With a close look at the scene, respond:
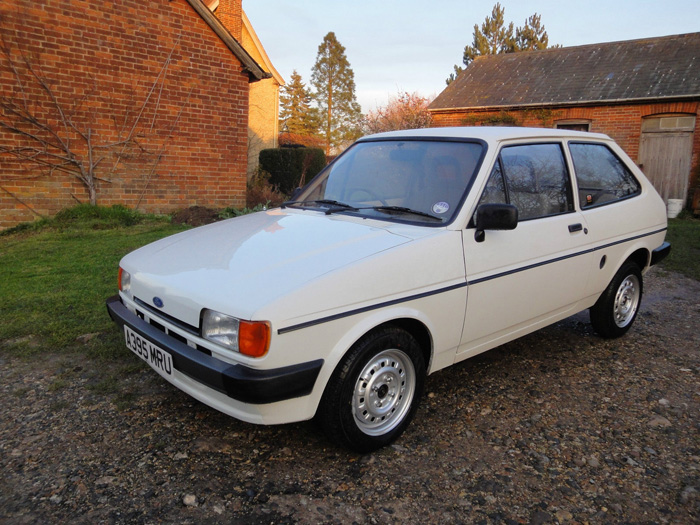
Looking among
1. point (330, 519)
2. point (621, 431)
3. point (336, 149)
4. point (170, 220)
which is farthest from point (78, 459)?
point (336, 149)

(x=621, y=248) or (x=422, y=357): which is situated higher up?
(x=621, y=248)

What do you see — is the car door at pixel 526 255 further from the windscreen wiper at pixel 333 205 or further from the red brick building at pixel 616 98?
the red brick building at pixel 616 98

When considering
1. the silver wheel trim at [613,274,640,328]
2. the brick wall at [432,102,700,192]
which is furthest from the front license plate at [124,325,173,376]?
the brick wall at [432,102,700,192]

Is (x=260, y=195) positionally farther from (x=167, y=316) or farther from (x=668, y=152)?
(x=668, y=152)

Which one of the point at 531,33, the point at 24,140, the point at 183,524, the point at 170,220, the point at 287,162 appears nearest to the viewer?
the point at 183,524

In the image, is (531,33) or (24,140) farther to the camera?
(531,33)

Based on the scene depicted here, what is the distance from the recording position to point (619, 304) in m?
4.54

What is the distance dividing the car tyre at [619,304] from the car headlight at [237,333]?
3.21 m

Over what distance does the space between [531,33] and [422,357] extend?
131 ft

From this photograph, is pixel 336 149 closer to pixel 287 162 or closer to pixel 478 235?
pixel 287 162

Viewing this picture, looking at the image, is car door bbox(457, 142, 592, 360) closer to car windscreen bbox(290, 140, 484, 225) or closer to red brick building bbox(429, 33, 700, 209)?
car windscreen bbox(290, 140, 484, 225)

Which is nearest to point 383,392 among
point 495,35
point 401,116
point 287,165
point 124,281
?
point 124,281

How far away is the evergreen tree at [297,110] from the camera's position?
164 feet

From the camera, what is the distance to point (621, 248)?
423 centimetres
